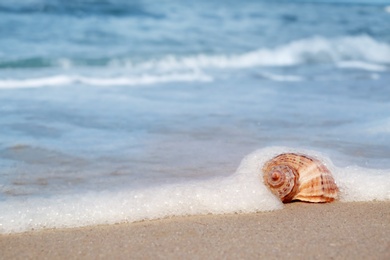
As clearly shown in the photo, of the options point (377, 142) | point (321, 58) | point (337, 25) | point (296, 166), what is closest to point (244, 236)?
point (296, 166)

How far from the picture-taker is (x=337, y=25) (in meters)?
16.5

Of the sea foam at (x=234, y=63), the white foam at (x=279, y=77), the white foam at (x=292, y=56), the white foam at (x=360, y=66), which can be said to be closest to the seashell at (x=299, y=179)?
the sea foam at (x=234, y=63)

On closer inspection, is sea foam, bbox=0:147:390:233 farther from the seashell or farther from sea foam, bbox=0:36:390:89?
sea foam, bbox=0:36:390:89

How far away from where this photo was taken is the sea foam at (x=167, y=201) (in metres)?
2.51

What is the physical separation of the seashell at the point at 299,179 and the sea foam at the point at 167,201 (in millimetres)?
63

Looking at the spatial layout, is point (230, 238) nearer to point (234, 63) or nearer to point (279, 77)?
point (279, 77)

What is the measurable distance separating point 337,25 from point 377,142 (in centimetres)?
1360

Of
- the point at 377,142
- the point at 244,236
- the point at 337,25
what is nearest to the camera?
the point at 244,236

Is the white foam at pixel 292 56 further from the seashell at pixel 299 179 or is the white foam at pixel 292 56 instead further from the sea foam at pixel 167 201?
the seashell at pixel 299 179

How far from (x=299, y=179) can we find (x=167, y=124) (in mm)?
1687

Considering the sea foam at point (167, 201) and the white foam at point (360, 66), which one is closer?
the sea foam at point (167, 201)

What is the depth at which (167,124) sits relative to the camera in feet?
13.8

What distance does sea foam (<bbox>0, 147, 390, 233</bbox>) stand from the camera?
251 centimetres

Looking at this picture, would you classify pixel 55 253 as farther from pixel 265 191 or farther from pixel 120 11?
pixel 120 11
